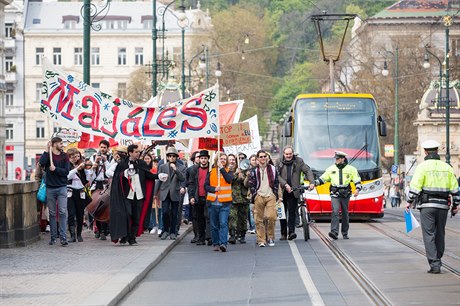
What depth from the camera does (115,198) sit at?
22.9 meters

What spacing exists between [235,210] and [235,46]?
91.2 metres

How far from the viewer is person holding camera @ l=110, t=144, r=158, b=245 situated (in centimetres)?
2280

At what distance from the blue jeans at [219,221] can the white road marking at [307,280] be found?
120cm

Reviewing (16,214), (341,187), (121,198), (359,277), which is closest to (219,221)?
(121,198)

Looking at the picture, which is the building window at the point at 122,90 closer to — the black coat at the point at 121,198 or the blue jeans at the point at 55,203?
the black coat at the point at 121,198

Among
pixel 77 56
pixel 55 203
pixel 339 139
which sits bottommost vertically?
pixel 55 203

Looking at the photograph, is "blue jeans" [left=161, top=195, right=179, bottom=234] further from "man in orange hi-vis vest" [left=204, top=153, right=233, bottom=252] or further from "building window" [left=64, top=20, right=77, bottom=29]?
"building window" [left=64, top=20, right=77, bottom=29]

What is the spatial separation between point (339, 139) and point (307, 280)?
58.0 feet

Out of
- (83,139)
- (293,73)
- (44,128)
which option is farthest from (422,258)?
(293,73)

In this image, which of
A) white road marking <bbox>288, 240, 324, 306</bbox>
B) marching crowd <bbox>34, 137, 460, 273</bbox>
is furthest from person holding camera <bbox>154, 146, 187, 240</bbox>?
white road marking <bbox>288, 240, 324, 306</bbox>

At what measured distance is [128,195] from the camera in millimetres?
22984

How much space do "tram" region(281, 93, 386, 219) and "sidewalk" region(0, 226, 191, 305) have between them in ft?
32.3

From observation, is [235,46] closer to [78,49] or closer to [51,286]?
[78,49]

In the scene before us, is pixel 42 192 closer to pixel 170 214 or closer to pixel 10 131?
pixel 170 214
